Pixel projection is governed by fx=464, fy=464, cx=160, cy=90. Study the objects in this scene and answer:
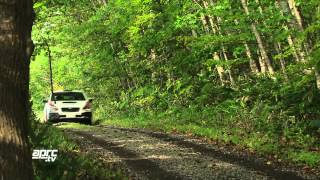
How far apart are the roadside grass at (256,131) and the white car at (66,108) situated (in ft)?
9.48

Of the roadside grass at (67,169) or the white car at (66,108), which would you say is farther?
the white car at (66,108)

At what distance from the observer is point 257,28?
46.3 ft

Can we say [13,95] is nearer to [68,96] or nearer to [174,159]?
[174,159]

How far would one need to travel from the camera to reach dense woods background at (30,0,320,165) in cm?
1220

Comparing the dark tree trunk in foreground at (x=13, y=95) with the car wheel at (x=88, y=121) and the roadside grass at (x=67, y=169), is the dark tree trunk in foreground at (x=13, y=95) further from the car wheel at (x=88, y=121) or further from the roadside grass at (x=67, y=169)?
the car wheel at (x=88, y=121)

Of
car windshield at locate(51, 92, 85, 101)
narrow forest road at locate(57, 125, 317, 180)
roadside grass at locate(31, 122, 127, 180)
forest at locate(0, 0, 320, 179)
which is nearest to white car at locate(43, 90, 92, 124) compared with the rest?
car windshield at locate(51, 92, 85, 101)

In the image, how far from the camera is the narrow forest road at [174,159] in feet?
28.7

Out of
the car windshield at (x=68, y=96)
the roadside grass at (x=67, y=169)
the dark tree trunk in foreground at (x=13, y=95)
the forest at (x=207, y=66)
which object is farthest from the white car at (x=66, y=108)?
the dark tree trunk in foreground at (x=13, y=95)

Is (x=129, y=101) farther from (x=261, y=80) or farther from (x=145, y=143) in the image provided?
(x=145, y=143)

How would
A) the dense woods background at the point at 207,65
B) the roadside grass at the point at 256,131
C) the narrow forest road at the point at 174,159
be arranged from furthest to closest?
the dense woods background at the point at 207,65
the roadside grass at the point at 256,131
the narrow forest road at the point at 174,159

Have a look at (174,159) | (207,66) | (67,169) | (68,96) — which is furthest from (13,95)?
(68,96)

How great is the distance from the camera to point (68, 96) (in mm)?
20234

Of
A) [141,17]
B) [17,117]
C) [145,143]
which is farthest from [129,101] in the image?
[17,117]

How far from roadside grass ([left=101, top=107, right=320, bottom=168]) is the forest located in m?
0.03
